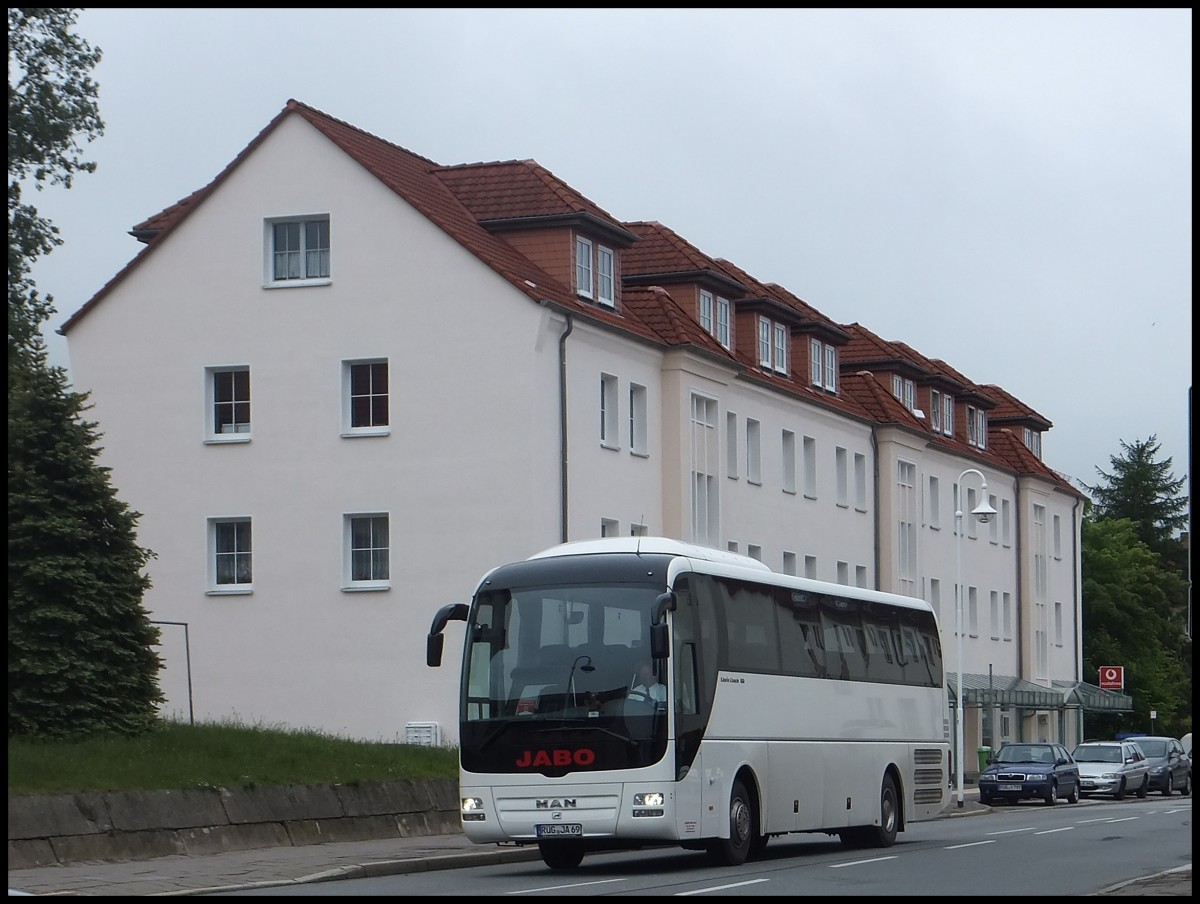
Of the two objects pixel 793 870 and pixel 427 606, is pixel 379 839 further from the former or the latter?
pixel 427 606

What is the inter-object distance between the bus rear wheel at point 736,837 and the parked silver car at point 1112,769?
2962 centimetres

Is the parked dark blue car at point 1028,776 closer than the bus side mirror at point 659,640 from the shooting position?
No

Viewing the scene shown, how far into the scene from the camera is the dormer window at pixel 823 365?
56500 millimetres

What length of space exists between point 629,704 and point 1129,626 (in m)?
82.2

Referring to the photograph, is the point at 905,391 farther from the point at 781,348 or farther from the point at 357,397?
the point at 357,397

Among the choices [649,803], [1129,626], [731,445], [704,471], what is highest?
[731,445]

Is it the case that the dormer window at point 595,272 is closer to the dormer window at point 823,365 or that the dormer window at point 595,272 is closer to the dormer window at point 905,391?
the dormer window at point 823,365

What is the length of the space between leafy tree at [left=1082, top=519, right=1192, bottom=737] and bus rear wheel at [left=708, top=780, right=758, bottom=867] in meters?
73.8

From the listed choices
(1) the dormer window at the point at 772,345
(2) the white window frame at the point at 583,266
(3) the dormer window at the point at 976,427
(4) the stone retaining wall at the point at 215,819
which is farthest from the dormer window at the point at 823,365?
(4) the stone retaining wall at the point at 215,819

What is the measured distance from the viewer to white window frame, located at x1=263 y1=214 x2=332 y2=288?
41781 mm

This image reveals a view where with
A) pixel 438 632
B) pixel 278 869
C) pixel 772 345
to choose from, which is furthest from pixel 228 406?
pixel 278 869

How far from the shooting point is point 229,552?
42188 mm

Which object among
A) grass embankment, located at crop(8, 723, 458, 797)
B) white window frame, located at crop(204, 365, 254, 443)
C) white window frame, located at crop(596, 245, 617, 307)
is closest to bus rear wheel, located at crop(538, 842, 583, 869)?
grass embankment, located at crop(8, 723, 458, 797)

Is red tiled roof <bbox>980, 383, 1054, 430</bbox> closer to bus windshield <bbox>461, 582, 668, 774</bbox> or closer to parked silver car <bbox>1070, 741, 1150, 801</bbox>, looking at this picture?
parked silver car <bbox>1070, 741, 1150, 801</bbox>
